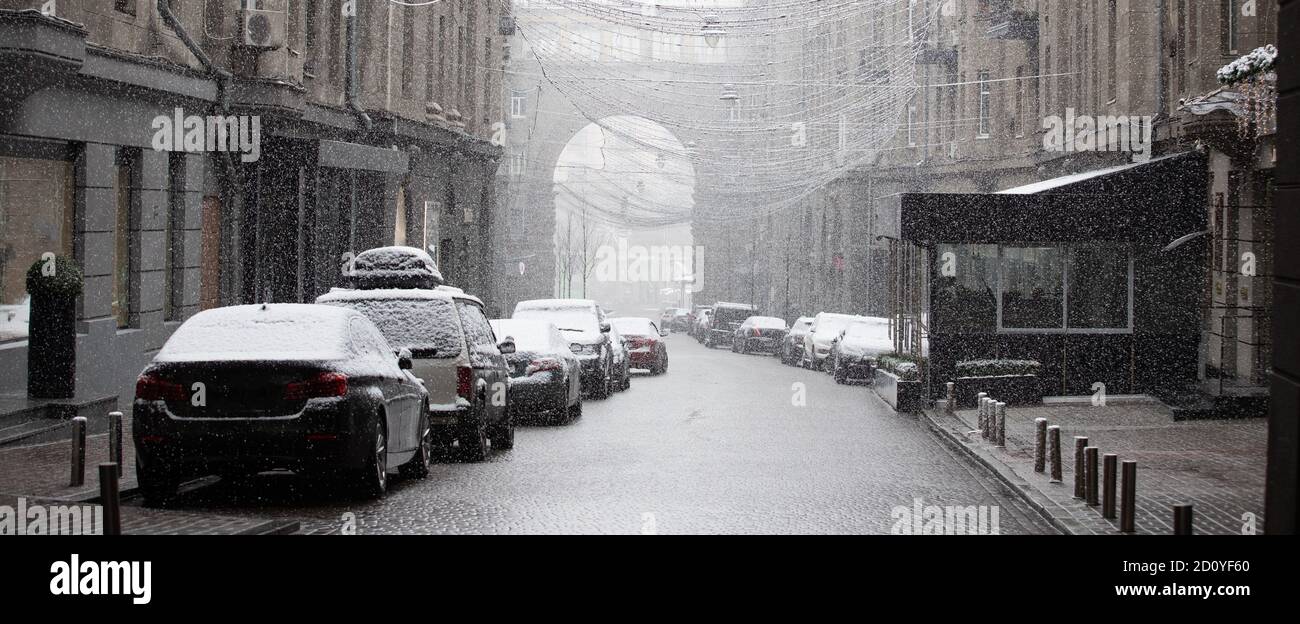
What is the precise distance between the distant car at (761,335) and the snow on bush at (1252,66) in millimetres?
31945

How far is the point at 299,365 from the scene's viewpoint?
11055mm

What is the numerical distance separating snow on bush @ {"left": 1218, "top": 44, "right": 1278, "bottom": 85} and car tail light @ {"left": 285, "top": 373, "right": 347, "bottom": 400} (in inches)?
508

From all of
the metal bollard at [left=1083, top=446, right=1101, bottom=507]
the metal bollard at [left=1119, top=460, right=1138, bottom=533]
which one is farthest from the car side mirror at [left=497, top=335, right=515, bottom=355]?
the metal bollard at [left=1119, top=460, right=1138, bottom=533]

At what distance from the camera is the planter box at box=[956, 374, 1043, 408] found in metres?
23.4

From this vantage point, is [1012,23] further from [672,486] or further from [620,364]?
[672,486]

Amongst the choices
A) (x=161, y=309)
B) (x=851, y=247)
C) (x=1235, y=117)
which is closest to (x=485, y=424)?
(x=161, y=309)

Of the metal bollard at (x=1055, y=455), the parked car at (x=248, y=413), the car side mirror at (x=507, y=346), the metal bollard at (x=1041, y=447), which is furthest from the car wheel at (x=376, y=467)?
the metal bollard at (x=1041, y=447)

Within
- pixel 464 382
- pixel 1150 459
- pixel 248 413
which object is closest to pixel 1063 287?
pixel 1150 459

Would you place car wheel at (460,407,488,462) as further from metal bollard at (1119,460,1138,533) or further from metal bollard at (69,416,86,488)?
metal bollard at (1119,460,1138,533)

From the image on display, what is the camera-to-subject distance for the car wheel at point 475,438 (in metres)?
14.9

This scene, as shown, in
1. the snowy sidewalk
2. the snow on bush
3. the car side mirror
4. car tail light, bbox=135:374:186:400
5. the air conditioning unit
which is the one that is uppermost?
the air conditioning unit

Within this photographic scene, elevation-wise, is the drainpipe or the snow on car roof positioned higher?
the drainpipe

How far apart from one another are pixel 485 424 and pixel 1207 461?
690 cm

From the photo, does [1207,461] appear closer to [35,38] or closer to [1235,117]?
[1235,117]
